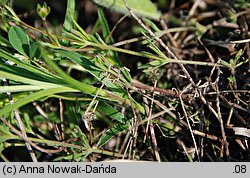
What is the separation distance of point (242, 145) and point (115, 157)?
0.48 meters

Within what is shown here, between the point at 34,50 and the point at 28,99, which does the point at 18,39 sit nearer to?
the point at 34,50

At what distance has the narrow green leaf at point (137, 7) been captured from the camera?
1526 mm

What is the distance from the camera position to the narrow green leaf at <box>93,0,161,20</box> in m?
1.53

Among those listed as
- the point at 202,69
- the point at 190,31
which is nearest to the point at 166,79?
the point at 202,69

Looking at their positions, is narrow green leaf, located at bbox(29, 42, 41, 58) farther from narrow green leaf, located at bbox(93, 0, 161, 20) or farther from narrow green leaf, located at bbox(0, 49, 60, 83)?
narrow green leaf, located at bbox(93, 0, 161, 20)

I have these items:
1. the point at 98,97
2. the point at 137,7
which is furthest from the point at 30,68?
the point at 137,7

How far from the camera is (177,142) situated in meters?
1.38

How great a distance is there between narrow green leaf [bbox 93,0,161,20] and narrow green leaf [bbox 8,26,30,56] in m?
0.41

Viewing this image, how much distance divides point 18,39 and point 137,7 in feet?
1.93

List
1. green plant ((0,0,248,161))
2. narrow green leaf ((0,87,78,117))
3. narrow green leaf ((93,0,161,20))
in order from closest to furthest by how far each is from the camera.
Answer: narrow green leaf ((0,87,78,117)) → green plant ((0,0,248,161)) → narrow green leaf ((93,0,161,20))

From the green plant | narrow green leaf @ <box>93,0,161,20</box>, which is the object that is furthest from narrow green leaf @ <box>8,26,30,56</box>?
narrow green leaf @ <box>93,0,161,20</box>

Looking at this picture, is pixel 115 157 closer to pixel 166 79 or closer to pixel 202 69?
pixel 166 79

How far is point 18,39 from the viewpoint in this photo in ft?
4.09

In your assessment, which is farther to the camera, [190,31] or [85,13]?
[85,13]
